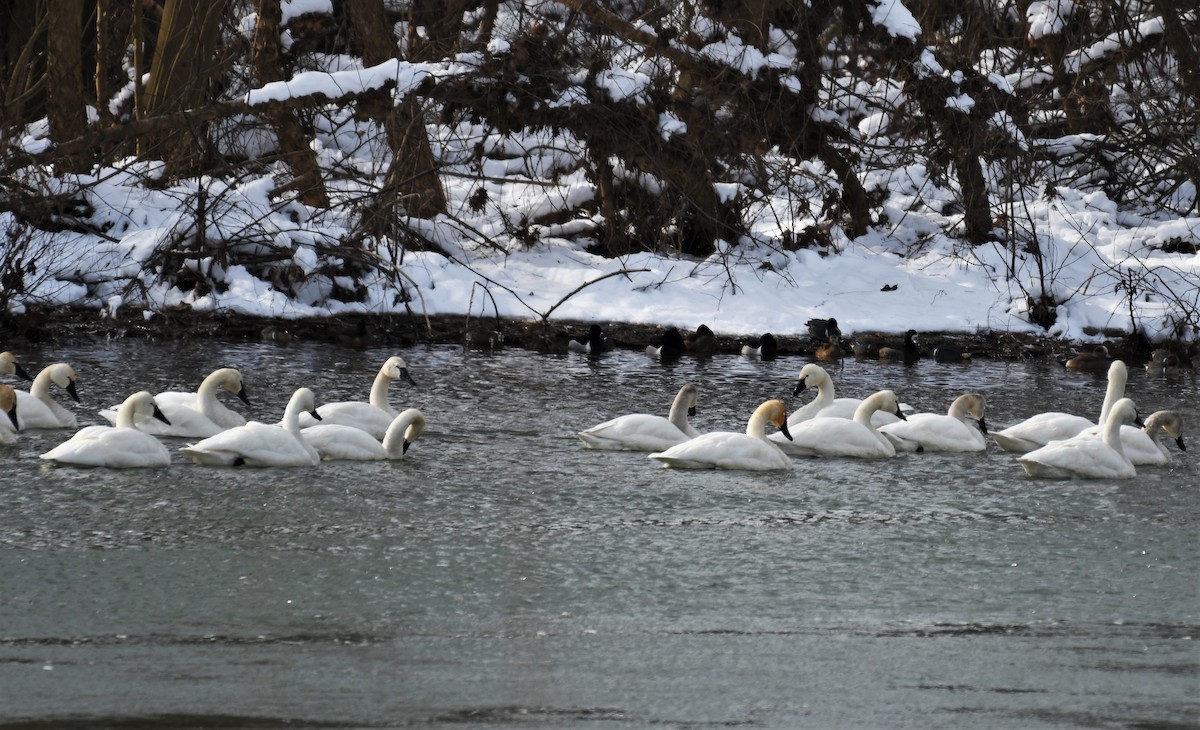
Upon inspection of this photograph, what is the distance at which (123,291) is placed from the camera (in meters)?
16.2

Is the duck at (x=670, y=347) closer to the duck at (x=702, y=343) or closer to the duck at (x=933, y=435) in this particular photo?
the duck at (x=702, y=343)

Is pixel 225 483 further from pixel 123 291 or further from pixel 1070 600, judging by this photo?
pixel 123 291

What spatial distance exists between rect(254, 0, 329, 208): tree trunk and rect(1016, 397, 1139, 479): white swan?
34.3 ft

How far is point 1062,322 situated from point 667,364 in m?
5.09

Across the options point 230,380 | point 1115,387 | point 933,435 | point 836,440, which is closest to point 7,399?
point 230,380

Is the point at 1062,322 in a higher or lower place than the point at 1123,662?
higher

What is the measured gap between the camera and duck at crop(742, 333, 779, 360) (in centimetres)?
1575

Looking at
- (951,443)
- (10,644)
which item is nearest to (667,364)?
(951,443)

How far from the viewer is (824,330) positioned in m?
16.5

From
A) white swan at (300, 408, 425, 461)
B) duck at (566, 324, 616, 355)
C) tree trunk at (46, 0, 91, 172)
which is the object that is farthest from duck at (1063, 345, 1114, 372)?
tree trunk at (46, 0, 91, 172)

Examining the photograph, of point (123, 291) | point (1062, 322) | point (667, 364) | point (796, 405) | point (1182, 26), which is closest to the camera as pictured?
point (796, 405)

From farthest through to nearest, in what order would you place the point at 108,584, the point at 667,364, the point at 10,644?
the point at 667,364, the point at 108,584, the point at 10,644

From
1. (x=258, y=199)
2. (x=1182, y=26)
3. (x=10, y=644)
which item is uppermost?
(x=1182, y=26)

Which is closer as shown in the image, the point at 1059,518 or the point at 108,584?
the point at 108,584
